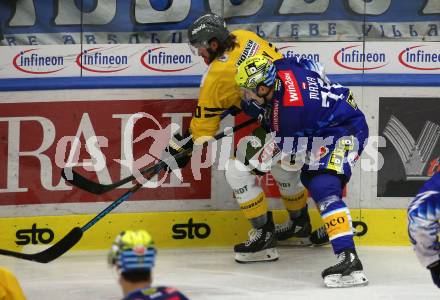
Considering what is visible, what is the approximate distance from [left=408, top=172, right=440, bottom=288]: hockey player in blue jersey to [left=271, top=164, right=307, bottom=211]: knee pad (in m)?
2.36

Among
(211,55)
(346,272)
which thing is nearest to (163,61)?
(211,55)

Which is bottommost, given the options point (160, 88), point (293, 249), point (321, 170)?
point (293, 249)

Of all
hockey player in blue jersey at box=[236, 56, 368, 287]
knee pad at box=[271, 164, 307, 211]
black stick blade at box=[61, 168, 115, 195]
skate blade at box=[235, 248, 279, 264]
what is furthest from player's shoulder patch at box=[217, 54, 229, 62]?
skate blade at box=[235, 248, 279, 264]

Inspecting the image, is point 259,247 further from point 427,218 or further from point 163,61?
point 427,218

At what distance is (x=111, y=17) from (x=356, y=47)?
1.39 metres

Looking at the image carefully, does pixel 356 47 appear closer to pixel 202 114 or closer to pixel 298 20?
pixel 298 20

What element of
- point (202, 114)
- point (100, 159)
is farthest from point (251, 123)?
point (100, 159)

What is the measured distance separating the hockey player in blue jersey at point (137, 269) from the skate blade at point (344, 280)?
2425 mm

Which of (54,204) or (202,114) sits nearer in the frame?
(202,114)

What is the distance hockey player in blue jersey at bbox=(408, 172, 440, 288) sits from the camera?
4059 millimetres

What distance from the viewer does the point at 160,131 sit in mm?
6664

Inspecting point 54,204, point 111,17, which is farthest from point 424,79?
point 54,204

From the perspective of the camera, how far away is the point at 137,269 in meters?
3.52

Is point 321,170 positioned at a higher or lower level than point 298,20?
lower
